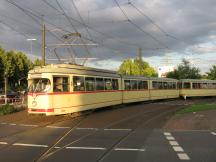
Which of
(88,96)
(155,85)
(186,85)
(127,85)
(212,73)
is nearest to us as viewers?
(88,96)

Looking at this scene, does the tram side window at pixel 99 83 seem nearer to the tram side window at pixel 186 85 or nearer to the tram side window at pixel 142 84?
the tram side window at pixel 142 84

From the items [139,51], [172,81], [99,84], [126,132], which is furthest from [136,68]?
[126,132]

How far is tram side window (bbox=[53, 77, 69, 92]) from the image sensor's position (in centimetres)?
2138

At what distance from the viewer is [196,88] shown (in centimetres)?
5531

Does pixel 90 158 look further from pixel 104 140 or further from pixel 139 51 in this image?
pixel 139 51

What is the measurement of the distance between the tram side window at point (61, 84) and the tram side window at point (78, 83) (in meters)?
0.79

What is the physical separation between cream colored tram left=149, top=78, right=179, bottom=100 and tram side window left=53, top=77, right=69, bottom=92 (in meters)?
20.5

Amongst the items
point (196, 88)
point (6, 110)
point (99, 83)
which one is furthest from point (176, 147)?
point (196, 88)

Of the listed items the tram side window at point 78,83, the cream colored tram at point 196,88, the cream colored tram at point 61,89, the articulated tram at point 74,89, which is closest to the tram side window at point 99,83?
the articulated tram at point 74,89

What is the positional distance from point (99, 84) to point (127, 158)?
17.2m

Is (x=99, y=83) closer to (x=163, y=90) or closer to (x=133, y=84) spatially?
(x=133, y=84)

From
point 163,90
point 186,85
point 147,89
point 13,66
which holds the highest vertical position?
point 13,66

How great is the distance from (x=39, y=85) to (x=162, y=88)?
26393 mm

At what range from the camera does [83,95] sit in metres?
23.9
